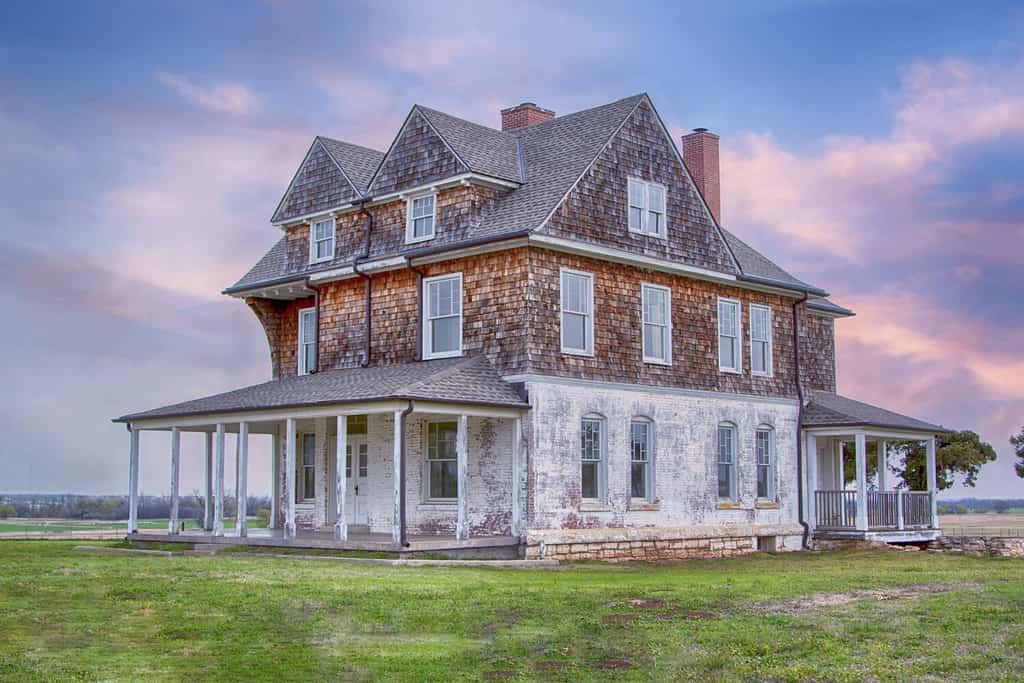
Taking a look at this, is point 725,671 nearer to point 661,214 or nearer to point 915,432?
point 661,214

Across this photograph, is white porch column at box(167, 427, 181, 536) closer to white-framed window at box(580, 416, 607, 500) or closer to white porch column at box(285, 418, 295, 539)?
white porch column at box(285, 418, 295, 539)

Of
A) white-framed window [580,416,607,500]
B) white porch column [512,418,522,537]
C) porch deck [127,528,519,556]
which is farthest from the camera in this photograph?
white-framed window [580,416,607,500]

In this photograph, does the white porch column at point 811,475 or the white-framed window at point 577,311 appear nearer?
the white-framed window at point 577,311

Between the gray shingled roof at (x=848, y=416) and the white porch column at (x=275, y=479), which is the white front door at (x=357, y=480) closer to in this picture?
the white porch column at (x=275, y=479)

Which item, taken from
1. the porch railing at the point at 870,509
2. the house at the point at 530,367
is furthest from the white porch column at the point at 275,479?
the porch railing at the point at 870,509

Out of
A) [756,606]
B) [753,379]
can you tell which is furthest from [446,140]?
[756,606]

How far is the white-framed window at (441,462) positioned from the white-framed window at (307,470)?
505 centimetres

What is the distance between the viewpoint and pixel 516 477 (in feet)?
82.5

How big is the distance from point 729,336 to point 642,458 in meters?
5.05

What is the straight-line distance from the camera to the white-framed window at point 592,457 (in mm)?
26672

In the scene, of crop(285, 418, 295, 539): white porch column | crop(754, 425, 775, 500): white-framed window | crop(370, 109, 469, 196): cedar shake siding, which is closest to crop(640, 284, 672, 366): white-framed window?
crop(754, 425, 775, 500): white-framed window

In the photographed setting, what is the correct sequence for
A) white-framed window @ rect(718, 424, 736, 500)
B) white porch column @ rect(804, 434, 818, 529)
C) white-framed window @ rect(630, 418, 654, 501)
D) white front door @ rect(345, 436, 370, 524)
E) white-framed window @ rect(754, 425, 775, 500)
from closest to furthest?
white-framed window @ rect(630, 418, 654, 501)
white front door @ rect(345, 436, 370, 524)
white-framed window @ rect(718, 424, 736, 500)
white-framed window @ rect(754, 425, 775, 500)
white porch column @ rect(804, 434, 818, 529)

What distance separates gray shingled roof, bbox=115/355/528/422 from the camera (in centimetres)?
2370

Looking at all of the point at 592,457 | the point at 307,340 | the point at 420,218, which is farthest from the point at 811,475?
the point at 307,340
